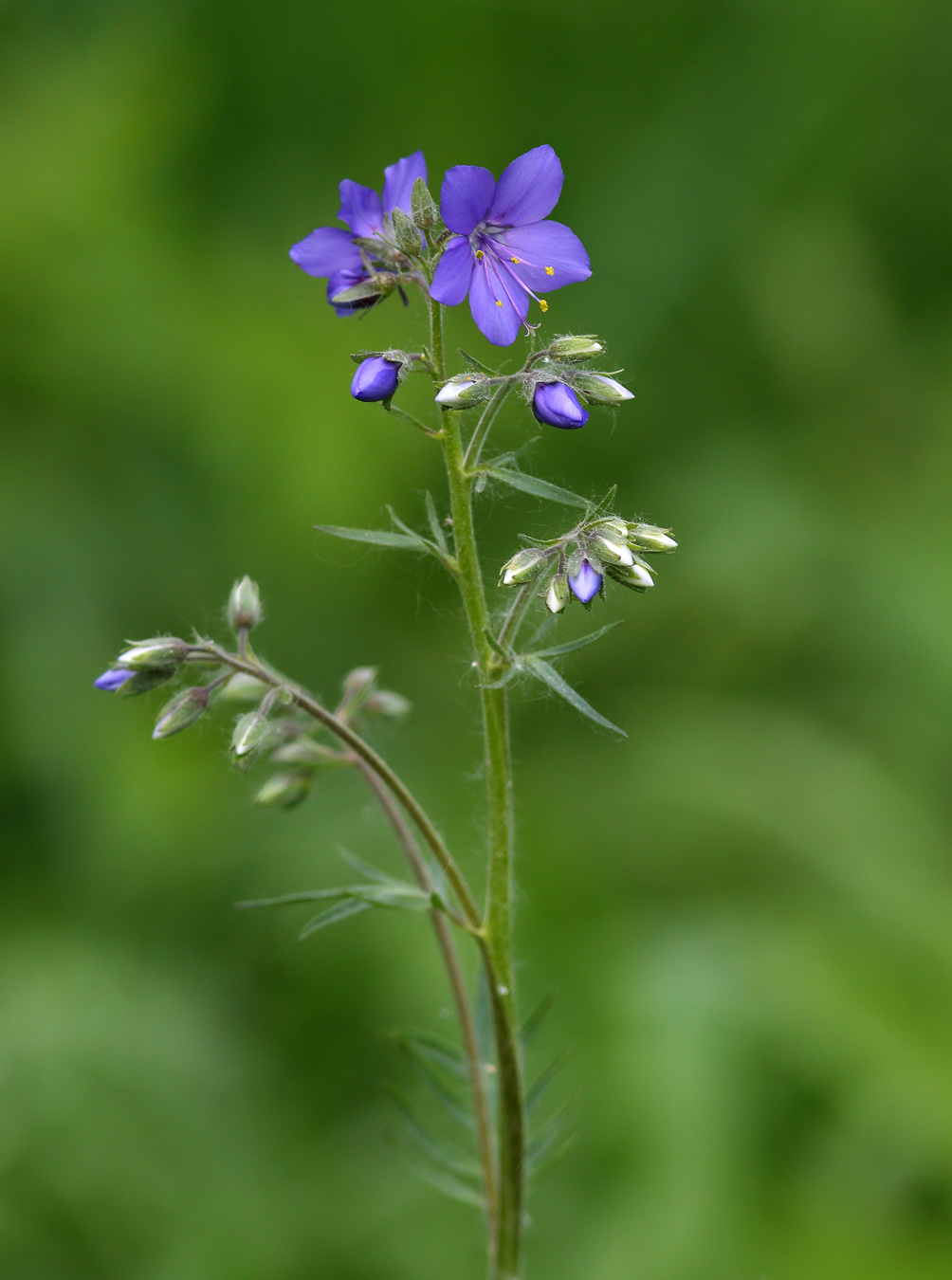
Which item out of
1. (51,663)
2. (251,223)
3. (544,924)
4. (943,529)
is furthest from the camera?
(251,223)

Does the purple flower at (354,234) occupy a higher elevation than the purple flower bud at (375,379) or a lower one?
higher

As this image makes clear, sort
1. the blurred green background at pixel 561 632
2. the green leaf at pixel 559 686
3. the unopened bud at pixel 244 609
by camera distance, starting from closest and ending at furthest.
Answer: the green leaf at pixel 559 686 → the unopened bud at pixel 244 609 → the blurred green background at pixel 561 632

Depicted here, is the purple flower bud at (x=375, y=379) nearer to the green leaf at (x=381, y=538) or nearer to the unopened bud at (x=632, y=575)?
the green leaf at (x=381, y=538)

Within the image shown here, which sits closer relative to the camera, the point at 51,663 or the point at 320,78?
the point at 51,663

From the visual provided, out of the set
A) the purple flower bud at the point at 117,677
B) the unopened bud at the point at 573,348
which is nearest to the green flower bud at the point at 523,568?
the unopened bud at the point at 573,348

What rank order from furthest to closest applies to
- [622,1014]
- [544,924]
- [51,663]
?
1. [51,663]
2. [544,924]
3. [622,1014]

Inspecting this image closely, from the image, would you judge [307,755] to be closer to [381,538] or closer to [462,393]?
[381,538]

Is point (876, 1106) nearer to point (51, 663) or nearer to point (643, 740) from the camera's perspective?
point (643, 740)

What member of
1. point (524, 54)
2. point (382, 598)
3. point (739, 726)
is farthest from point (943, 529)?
point (524, 54)

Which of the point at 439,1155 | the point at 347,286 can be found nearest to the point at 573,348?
the point at 347,286
